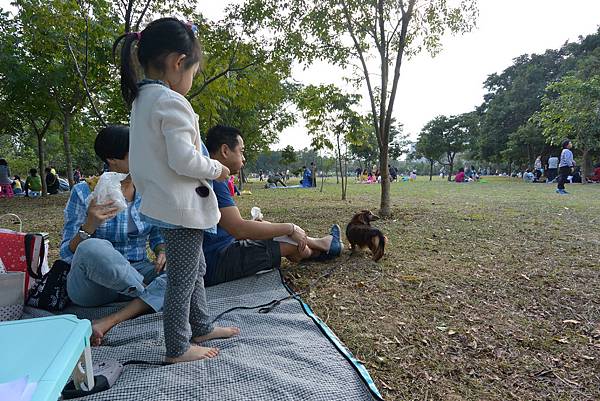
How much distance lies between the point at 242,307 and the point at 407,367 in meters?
1.09

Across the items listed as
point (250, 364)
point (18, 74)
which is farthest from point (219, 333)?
point (18, 74)

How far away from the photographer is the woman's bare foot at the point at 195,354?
1.73 metres

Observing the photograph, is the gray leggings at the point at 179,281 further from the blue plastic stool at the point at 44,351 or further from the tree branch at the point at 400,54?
the tree branch at the point at 400,54

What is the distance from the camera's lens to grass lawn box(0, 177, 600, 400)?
5.70 ft

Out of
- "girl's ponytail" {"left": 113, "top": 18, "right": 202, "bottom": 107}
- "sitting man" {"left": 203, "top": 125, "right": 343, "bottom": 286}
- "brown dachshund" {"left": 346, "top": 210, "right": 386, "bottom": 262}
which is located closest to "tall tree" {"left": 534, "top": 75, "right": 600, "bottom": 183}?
"brown dachshund" {"left": 346, "top": 210, "right": 386, "bottom": 262}

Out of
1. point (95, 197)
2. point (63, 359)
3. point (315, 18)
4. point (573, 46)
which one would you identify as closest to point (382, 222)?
point (315, 18)

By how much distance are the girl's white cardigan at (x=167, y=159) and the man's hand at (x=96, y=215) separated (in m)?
0.80

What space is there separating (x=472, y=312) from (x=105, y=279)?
7.52ft

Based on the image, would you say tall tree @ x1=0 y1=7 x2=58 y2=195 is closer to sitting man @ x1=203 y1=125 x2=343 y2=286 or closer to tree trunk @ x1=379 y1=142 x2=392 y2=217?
tree trunk @ x1=379 y1=142 x2=392 y2=217

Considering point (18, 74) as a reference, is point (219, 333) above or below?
below

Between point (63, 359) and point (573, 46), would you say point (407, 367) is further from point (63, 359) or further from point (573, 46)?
point (573, 46)

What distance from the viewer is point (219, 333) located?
6.59 ft

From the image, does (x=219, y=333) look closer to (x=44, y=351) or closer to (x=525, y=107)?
(x=44, y=351)

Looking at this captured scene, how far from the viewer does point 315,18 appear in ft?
19.9
